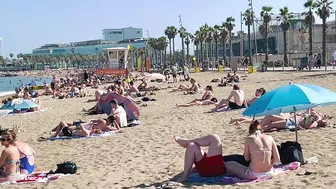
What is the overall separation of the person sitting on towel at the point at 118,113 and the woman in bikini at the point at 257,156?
6.30 m

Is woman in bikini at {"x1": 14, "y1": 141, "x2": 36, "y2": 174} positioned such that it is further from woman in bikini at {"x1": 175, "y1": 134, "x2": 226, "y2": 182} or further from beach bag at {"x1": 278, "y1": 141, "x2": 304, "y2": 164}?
beach bag at {"x1": 278, "y1": 141, "x2": 304, "y2": 164}

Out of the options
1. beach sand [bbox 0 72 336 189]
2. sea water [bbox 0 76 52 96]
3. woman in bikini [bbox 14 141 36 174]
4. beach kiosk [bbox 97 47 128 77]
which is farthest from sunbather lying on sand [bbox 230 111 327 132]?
sea water [bbox 0 76 52 96]

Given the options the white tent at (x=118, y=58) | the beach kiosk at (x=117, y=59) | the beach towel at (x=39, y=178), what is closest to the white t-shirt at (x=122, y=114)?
the beach towel at (x=39, y=178)

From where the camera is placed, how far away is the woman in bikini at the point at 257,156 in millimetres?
6270

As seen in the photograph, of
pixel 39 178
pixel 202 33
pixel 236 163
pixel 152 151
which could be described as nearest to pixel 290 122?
pixel 152 151

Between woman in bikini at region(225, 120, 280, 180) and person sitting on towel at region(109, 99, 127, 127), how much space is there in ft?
20.7

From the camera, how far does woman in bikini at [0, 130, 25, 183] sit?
7.20 m

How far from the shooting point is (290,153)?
705 cm

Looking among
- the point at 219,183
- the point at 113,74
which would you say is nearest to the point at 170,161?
the point at 219,183

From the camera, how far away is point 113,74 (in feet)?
167

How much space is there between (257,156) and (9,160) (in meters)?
3.63

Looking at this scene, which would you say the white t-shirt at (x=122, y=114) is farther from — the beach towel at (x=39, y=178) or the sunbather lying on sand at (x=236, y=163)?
the sunbather lying on sand at (x=236, y=163)

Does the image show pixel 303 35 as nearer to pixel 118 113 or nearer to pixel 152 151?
pixel 118 113

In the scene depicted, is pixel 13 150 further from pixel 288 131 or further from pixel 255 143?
pixel 288 131
